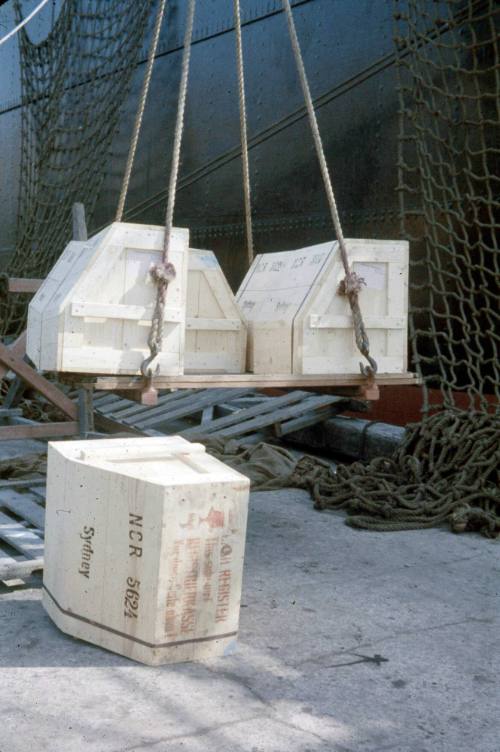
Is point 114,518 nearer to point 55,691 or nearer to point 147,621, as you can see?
point 147,621

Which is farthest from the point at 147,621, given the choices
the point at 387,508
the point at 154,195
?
the point at 154,195

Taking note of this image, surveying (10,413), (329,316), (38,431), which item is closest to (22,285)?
(38,431)

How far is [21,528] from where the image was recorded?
4.32m

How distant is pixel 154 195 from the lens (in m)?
9.16

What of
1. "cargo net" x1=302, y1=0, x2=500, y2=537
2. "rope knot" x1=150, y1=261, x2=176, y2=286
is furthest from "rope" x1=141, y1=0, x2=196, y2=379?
"cargo net" x1=302, y1=0, x2=500, y2=537

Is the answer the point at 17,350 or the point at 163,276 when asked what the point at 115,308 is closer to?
the point at 163,276

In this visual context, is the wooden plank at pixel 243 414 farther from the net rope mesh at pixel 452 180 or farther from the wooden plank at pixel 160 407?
the net rope mesh at pixel 452 180

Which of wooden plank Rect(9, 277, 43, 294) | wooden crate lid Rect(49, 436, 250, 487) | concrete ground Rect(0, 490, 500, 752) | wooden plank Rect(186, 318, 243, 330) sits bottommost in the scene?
concrete ground Rect(0, 490, 500, 752)

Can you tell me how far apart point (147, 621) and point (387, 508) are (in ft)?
7.72

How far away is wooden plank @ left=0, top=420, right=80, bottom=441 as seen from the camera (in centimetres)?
Answer: 612

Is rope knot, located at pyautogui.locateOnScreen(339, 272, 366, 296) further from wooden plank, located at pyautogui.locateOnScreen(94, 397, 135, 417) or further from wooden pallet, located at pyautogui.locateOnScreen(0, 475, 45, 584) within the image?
wooden plank, located at pyautogui.locateOnScreen(94, 397, 135, 417)

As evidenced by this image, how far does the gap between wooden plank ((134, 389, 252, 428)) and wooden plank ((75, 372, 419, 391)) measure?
3540mm

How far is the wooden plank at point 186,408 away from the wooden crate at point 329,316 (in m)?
3.34

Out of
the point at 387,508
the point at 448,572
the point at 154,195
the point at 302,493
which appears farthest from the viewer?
the point at 154,195
